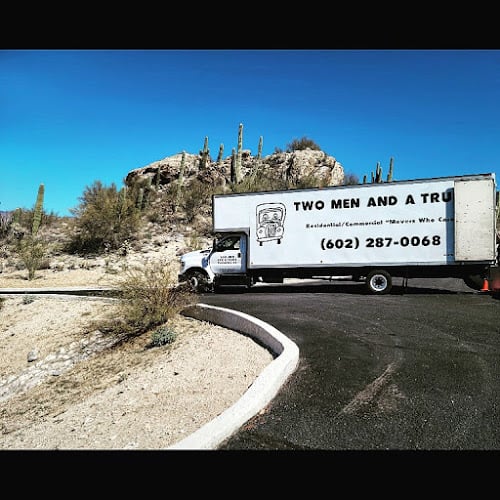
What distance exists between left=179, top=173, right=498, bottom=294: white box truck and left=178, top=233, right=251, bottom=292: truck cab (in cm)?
4

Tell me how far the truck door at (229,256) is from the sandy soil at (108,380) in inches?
167

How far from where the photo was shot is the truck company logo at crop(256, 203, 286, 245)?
46.2ft

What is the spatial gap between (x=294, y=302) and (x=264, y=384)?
287 inches

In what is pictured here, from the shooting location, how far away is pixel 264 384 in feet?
14.7

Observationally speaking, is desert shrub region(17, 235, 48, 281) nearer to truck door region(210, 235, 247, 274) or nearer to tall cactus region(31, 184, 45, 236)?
tall cactus region(31, 184, 45, 236)

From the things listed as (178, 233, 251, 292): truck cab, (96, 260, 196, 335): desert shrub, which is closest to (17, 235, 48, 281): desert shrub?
(178, 233, 251, 292): truck cab

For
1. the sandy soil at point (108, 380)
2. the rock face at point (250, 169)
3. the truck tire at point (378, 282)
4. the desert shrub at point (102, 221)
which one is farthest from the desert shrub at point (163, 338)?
the rock face at point (250, 169)

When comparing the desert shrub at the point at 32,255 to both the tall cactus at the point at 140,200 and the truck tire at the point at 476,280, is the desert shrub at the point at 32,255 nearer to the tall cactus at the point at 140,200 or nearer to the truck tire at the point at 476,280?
the tall cactus at the point at 140,200

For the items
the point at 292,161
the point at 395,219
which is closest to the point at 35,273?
the point at 395,219

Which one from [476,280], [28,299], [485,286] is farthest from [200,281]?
[485,286]

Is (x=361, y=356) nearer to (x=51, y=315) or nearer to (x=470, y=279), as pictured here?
(x=470, y=279)

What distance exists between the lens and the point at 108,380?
7.32m

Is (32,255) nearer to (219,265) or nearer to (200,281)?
(200,281)

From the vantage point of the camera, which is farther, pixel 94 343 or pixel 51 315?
pixel 51 315
